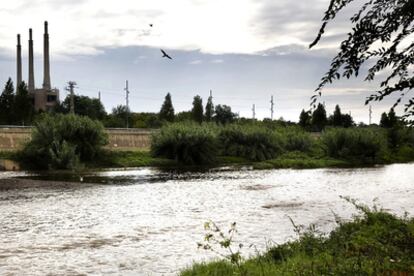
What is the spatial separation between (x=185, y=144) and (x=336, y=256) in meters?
45.7

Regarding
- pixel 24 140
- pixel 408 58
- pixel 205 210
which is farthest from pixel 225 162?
pixel 408 58

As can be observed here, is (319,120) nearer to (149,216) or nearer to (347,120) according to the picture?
(347,120)

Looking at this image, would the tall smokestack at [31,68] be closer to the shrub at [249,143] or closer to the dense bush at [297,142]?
the shrub at [249,143]

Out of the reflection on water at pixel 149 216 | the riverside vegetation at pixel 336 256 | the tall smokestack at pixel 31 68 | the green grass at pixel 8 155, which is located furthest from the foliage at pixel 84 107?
the riverside vegetation at pixel 336 256

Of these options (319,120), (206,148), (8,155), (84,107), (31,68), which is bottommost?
(8,155)

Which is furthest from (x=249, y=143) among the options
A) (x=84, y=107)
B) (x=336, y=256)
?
(x=336, y=256)

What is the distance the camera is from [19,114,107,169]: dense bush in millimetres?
45812

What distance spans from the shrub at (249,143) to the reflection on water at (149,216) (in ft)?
81.2

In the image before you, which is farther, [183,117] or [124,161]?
[183,117]

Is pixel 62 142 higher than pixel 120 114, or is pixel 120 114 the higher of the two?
pixel 120 114

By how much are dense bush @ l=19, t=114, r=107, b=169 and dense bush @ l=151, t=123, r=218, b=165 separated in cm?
750

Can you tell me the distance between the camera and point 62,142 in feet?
152

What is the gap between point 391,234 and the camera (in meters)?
9.29

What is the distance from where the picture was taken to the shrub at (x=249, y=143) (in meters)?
61.1
